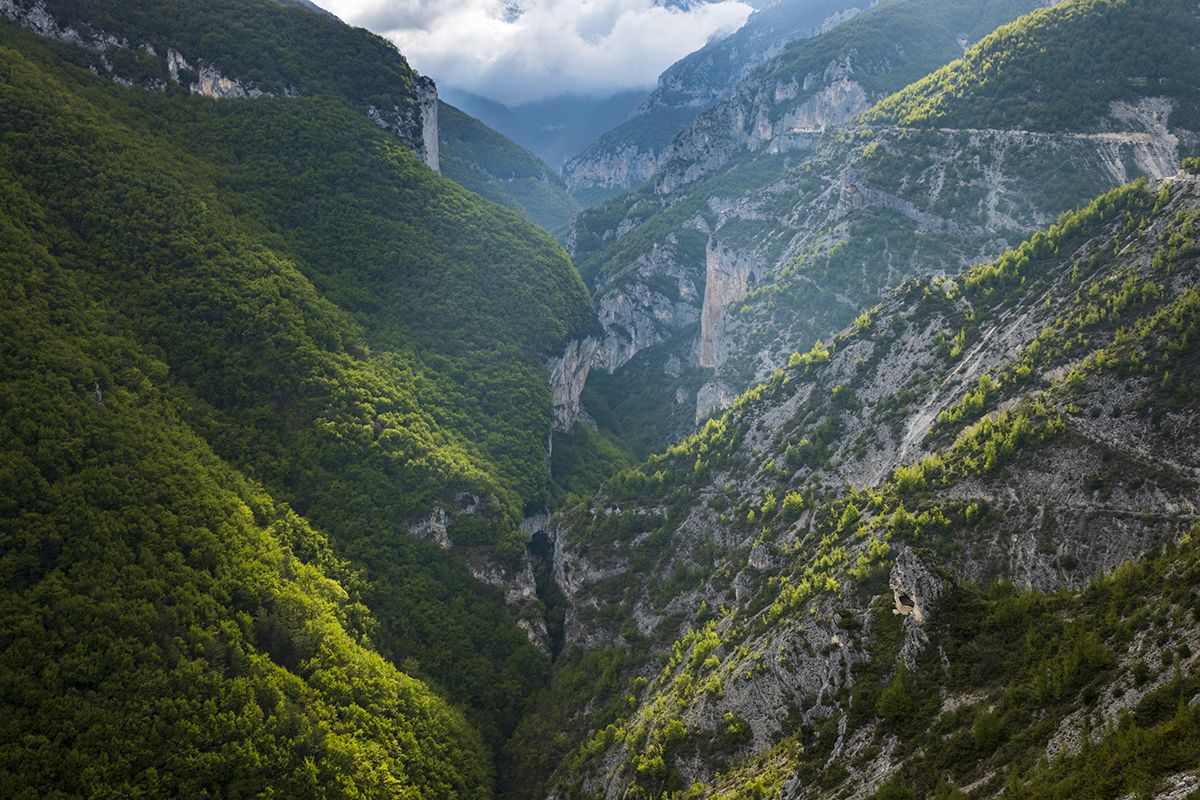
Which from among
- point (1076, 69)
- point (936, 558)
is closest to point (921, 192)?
point (1076, 69)

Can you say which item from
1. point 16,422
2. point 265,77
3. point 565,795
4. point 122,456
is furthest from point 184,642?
point 265,77

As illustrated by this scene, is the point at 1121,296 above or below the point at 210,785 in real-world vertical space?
above

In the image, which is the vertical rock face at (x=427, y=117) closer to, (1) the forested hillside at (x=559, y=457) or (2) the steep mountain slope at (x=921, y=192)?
(1) the forested hillside at (x=559, y=457)

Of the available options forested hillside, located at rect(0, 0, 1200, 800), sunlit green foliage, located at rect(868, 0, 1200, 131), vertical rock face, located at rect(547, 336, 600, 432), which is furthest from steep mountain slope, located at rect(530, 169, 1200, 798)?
sunlit green foliage, located at rect(868, 0, 1200, 131)

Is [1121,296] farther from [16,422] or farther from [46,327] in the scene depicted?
[46,327]

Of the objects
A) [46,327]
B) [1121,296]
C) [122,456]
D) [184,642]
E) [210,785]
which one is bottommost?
[210,785]

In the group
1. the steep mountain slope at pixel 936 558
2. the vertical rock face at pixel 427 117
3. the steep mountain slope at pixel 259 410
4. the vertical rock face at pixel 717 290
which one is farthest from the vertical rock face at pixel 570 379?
the vertical rock face at pixel 427 117

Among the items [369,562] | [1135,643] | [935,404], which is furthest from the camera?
[369,562]
